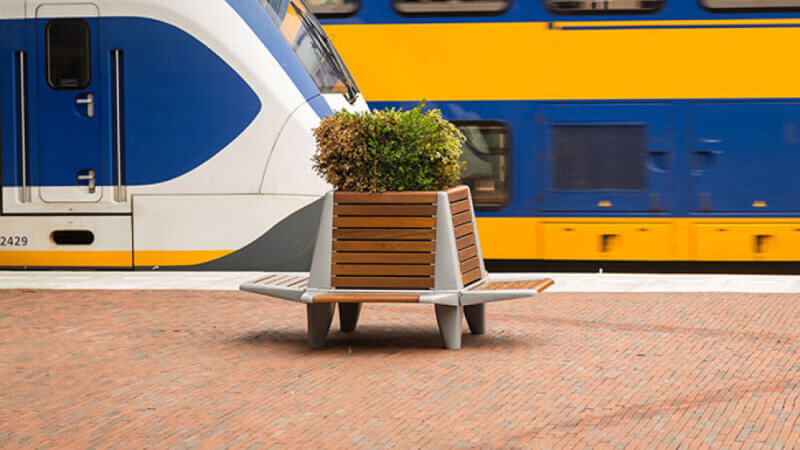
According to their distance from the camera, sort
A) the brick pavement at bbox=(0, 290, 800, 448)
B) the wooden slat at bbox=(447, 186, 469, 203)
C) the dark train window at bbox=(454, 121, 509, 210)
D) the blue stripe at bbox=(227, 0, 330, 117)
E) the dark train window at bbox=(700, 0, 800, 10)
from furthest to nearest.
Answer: the dark train window at bbox=(454, 121, 509, 210), the dark train window at bbox=(700, 0, 800, 10), the blue stripe at bbox=(227, 0, 330, 117), the wooden slat at bbox=(447, 186, 469, 203), the brick pavement at bbox=(0, 290, 800, 448)

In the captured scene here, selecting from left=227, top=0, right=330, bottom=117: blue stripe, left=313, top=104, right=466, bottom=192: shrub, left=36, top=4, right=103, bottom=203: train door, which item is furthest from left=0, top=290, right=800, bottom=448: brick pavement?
left=227, top=0, right=330, bottom=117: blue stripe

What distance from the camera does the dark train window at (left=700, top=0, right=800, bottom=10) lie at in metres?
11.2

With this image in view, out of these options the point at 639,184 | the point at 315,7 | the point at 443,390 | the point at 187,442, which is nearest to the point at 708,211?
the point at 639,184

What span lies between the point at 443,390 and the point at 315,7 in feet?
21.2

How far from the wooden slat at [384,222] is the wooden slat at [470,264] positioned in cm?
37

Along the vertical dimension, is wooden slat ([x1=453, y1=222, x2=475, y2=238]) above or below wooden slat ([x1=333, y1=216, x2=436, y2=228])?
below

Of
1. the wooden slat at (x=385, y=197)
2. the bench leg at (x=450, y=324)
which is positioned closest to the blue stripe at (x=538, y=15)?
the wooden slat at (x=385, y=197)

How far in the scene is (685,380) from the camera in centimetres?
622

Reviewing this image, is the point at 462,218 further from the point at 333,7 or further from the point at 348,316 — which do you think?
the point at 333,7

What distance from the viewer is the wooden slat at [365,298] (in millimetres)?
7043

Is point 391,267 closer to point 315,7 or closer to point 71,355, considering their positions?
point 71,355

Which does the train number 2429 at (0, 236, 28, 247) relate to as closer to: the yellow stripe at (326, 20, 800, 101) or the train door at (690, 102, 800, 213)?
the yellow stripe at (326, 20, 800, 101)

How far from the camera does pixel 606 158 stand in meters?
11.6

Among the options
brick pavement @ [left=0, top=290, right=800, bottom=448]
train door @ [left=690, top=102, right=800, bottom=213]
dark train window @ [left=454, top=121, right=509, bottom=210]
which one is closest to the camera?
brick pavement @ [left=0, top=290, right=800, bottom=448]
